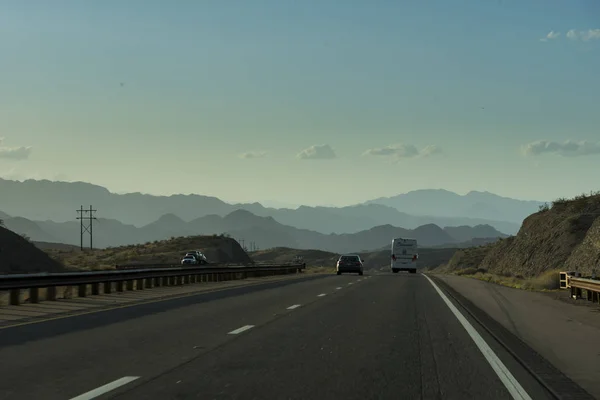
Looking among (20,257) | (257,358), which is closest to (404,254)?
(20,257)

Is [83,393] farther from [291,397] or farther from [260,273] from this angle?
[260,273]

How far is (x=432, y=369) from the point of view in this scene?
33.6ft

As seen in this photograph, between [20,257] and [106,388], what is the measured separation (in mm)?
62969

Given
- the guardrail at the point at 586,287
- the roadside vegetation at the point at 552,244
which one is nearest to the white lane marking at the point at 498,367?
the guardrail at the point at 586,287

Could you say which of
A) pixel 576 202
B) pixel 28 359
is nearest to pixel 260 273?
pixel 576 202

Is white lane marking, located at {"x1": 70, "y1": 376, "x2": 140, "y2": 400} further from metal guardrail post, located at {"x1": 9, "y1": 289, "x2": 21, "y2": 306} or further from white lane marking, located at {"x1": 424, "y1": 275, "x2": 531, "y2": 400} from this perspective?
metal guardrail post, located at {"x1": 9, "y1": 289, "x2": 21, "y2": 306}

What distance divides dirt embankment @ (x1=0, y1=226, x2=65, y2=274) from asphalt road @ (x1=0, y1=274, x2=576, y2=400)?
165 feet

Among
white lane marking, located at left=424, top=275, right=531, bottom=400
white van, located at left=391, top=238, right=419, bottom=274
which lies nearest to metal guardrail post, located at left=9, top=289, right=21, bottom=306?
white lane marking, located at left=424, top=275, right=531, bottom=400

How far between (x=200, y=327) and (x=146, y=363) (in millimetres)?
4720

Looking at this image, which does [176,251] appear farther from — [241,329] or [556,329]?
[556,329]

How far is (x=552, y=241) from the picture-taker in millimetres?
64938

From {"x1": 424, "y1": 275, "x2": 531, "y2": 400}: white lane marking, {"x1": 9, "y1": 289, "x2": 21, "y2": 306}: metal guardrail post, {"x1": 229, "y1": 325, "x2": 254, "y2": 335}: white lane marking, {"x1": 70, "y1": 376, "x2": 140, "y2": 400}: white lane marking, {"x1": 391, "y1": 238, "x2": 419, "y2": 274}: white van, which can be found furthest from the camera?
{"x1": 391, "y1": 238, "x2": 419, "y2": 274}: white van

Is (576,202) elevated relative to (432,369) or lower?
elevated

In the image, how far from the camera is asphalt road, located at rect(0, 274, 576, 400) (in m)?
8.70
